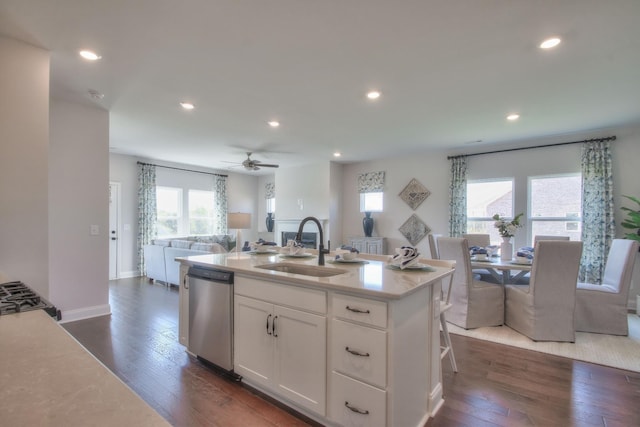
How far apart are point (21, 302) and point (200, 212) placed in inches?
278

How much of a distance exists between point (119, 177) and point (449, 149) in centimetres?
676

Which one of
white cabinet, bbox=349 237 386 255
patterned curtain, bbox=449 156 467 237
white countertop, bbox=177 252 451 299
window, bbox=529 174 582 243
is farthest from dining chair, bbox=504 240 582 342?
white cabinet, bbox=349 237 386 255

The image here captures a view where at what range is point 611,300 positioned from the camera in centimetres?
342

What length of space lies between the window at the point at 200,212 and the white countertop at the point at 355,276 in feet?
17.8

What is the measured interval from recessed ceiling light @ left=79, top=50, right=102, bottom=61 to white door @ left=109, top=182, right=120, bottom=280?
14.4 ft

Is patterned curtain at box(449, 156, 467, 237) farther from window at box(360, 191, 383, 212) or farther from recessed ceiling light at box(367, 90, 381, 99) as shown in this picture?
recessed ceiling light at box(367, 90, 381, 99)

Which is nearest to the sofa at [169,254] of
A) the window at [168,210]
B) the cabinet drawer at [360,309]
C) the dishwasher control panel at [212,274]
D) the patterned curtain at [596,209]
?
the window at [168,210]

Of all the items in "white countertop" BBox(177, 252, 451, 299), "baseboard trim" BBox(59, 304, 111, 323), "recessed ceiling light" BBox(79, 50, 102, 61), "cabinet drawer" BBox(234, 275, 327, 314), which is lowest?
"baseboard trim" BBox(59, 304, 111, 323)

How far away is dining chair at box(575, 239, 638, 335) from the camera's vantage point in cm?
336

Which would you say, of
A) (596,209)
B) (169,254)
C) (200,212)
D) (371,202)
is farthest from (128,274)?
(596,209)

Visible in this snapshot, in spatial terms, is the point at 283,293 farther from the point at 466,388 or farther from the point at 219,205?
the point at 219,205

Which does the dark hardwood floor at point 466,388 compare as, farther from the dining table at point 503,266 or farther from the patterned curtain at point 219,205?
the patterned curtain at point 219,205

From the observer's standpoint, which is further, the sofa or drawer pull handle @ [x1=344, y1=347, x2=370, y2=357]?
the sofa

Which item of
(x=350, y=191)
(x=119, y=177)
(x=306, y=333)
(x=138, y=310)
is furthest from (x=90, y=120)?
(x=350, y=191)
